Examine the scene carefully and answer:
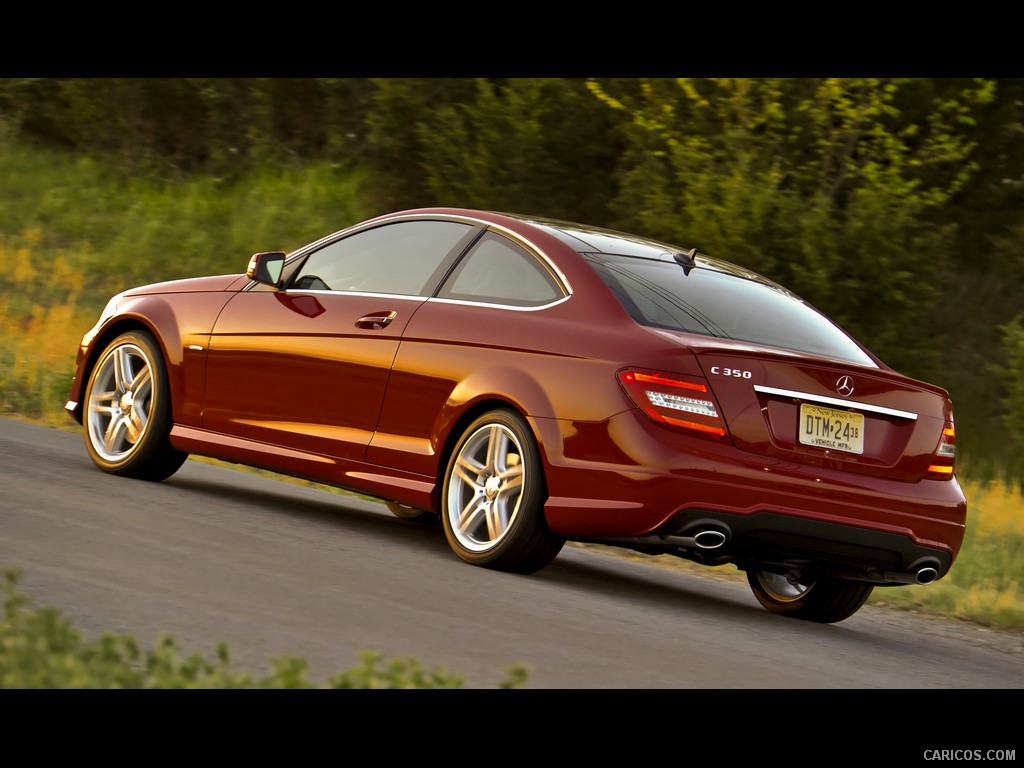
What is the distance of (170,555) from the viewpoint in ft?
21.8

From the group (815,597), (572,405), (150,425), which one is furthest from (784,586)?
(150,425)

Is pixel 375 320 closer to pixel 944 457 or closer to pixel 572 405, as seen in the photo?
pixel 572 405

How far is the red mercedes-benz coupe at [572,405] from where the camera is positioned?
261 inches

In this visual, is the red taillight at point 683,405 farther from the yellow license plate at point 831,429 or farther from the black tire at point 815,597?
the black tire at point 815,597

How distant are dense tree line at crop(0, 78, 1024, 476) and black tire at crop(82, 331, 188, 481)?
31.1 feet

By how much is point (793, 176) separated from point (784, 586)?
35.8 feet

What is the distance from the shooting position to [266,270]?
861 centimetres

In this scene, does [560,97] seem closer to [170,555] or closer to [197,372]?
[197,372]

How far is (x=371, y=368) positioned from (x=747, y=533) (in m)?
2.09

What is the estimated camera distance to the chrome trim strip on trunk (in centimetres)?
667

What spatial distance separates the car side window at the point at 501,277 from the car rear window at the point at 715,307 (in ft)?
0.78

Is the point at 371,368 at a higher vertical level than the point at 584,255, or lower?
lower

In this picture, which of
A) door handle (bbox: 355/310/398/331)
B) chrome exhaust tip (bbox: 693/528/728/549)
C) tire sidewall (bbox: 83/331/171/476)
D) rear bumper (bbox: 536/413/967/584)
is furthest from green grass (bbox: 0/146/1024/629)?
chrome exhaust tip (bbox: 693/528/728/549)
